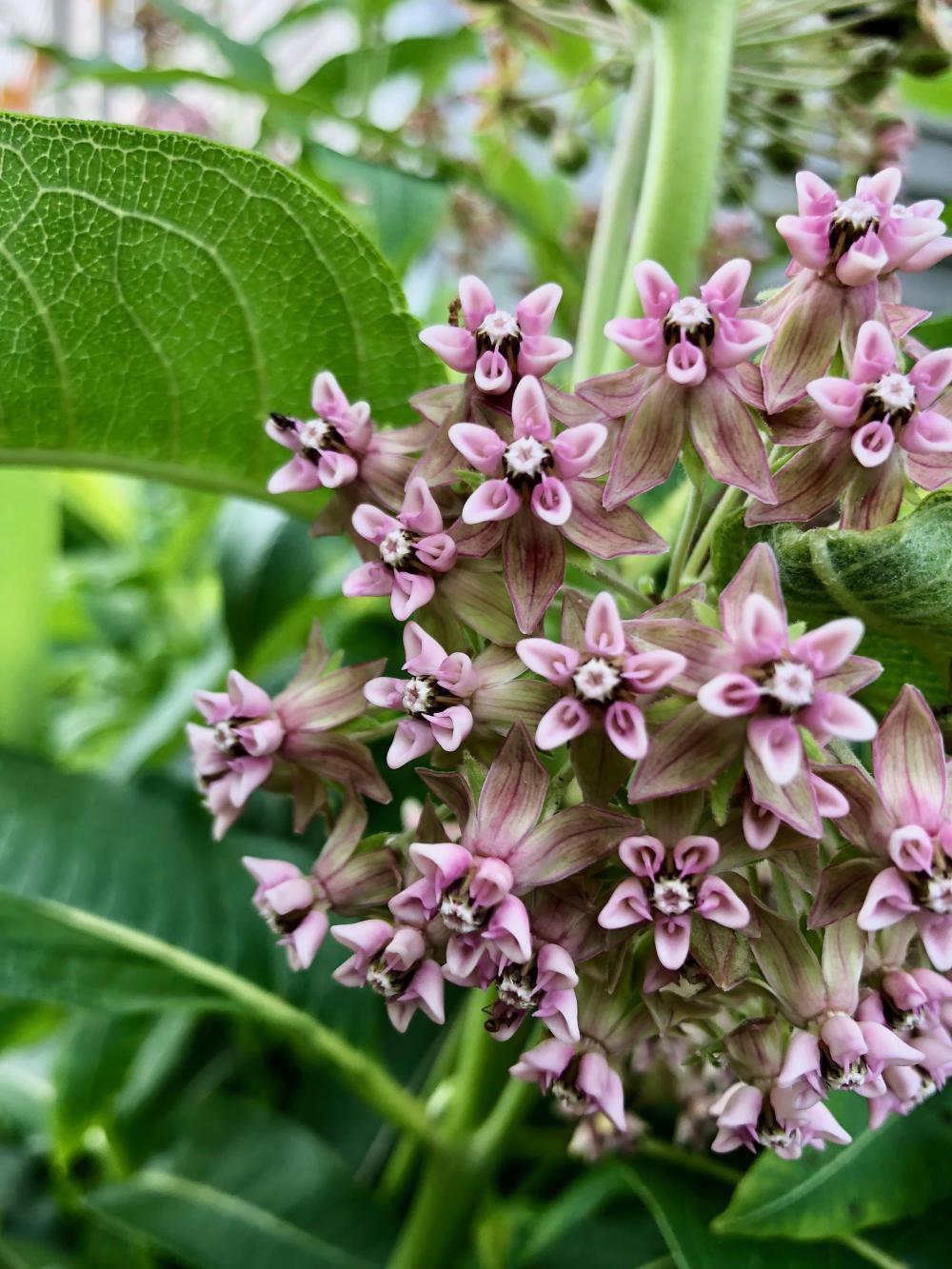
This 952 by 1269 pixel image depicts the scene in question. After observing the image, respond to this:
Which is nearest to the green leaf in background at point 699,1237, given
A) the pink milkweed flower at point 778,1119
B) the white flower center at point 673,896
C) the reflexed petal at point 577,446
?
the pink milkweed flower at point 778,1119

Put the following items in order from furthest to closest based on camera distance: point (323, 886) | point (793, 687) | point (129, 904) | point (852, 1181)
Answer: point (129, 904)
point (852, 1181)
point (323, 886)
point (793, 687)

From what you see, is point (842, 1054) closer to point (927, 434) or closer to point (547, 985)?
point (547, 985)

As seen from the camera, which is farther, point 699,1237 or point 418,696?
point 699,1237

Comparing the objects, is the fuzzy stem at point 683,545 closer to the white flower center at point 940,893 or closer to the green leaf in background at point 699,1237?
the white flower center at point 940,893

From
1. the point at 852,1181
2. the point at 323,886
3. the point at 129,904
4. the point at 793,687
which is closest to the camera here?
the point at 793,687

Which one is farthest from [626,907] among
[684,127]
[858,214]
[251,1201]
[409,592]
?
[251,1201]

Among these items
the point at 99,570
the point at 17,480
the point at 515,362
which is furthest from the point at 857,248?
the point at 99,570

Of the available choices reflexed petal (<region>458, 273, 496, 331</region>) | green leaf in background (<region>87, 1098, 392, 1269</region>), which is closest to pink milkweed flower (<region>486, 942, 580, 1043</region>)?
reflexed petal (<region>458, 273, 496, 331</region>)
